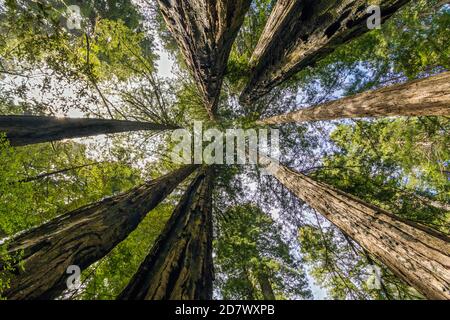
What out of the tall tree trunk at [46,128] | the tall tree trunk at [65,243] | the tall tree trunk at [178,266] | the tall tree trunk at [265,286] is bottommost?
the tall tree trunk at [265,286]

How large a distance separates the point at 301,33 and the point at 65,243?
7.94m

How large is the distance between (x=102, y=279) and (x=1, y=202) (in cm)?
269

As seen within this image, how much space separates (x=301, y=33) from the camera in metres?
7.02

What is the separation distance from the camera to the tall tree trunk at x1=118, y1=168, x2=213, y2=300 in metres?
2.40

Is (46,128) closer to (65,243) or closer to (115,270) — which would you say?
(65,243)

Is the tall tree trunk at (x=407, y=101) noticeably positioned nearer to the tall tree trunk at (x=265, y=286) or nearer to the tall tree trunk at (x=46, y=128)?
the tall tree trunk at (x=265, y=286)

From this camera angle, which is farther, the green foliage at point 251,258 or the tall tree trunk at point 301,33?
the green foliage at point 251,258

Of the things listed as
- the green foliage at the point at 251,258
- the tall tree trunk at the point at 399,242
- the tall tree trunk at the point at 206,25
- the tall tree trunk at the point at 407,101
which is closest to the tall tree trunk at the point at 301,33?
the tall tree trunk at the point at 407,101

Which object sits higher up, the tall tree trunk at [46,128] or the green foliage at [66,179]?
the tall tree trunk at [46,128]

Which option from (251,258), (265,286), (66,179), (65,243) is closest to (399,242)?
(251,258)

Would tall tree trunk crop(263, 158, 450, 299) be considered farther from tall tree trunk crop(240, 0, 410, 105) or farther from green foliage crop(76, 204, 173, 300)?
tall tree trunk crop(240, 0, 410, 105)

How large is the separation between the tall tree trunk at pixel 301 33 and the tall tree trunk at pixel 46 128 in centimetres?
567

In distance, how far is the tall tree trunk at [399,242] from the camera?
2.17 metres

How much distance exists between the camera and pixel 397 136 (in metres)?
6.79
